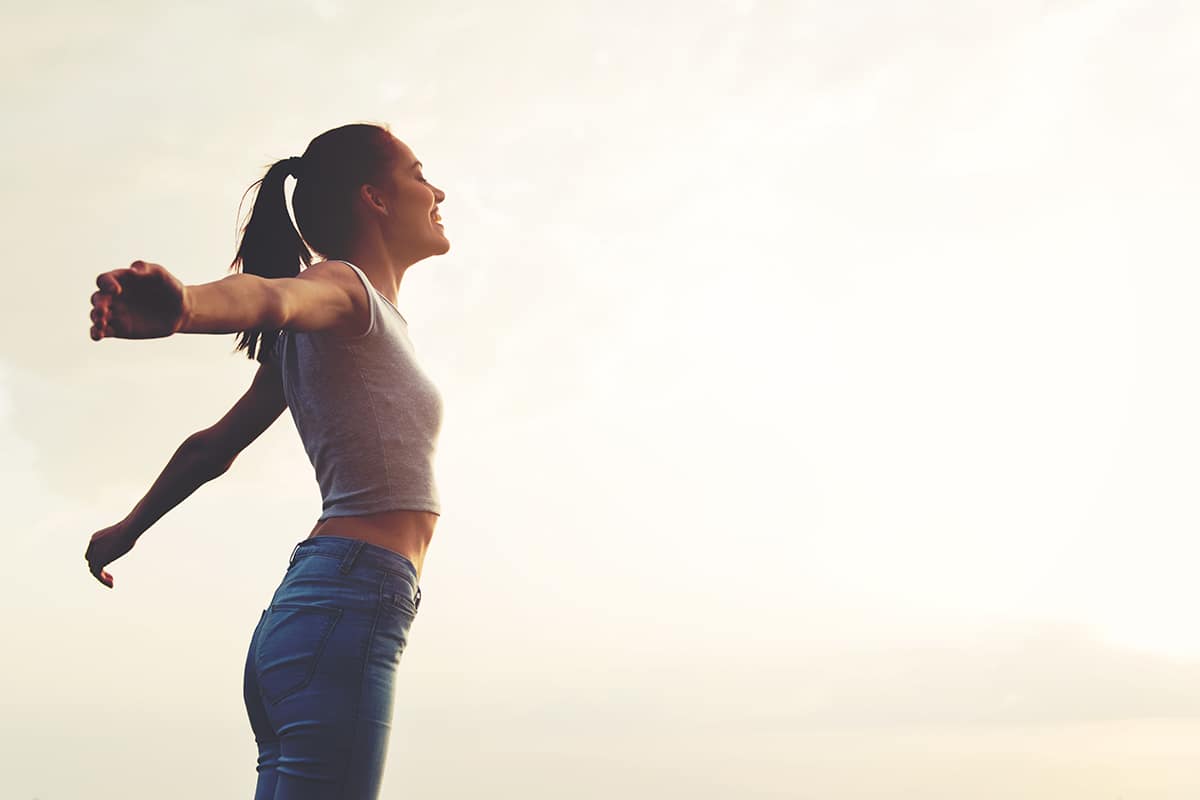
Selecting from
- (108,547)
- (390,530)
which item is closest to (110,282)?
(390,530)

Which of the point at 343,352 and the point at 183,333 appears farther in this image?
the point at 343,352

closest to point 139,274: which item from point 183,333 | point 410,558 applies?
point 183,333

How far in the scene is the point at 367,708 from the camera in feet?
10.7

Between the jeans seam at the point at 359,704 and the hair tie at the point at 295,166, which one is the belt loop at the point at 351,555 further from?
the hair tie at the point at 295,166

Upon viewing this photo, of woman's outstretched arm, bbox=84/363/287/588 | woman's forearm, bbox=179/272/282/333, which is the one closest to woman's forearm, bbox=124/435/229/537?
woman's outstretched arm, bbox=84/363/287/588

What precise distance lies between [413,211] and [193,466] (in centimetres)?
119

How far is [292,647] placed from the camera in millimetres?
3244

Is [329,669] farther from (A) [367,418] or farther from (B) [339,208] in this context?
(B) [339,208]

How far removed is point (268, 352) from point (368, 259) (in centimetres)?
45

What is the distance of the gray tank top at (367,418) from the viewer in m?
3.49

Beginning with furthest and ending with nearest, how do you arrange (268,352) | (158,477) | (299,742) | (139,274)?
(158,477), (268,352), (299,742), (139,274)

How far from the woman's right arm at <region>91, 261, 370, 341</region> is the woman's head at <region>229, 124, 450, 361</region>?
0.85 m

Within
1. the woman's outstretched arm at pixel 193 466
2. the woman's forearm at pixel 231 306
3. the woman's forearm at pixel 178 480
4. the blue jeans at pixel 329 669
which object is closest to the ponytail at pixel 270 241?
the woman's outstretched arm at pixel 193 466

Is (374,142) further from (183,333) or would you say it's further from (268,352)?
(183,333)
